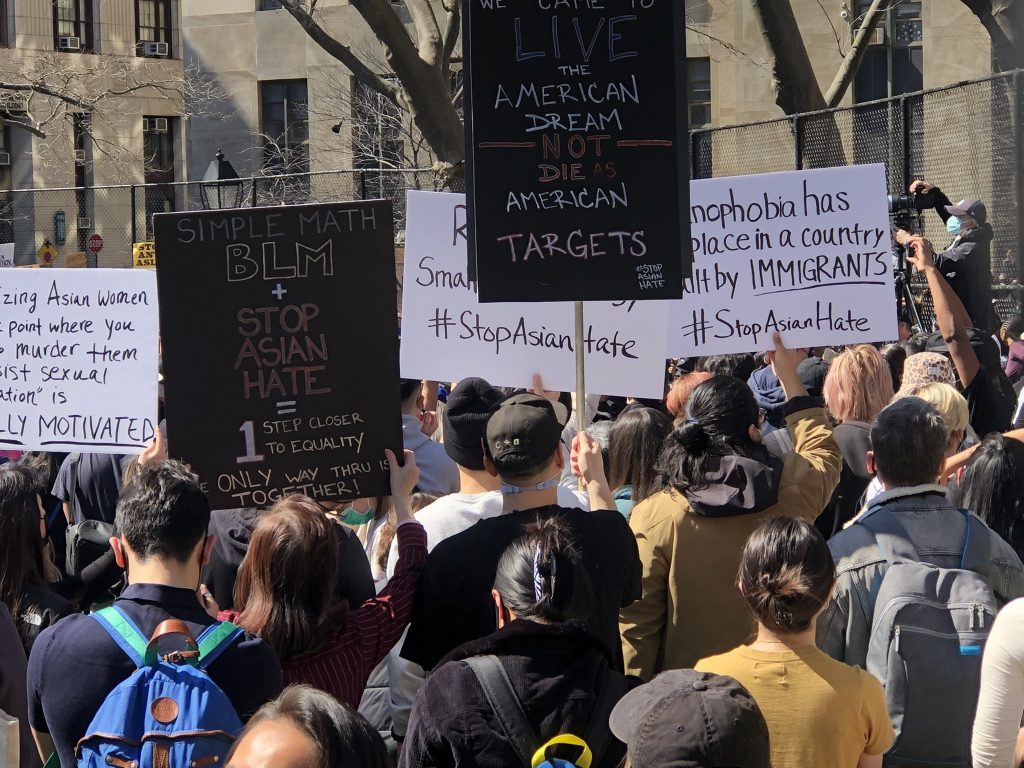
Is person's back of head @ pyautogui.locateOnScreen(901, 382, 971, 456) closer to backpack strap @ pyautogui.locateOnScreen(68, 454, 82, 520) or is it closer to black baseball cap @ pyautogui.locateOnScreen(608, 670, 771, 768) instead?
black baseball cap @ pyautogui.locateOnScreen(608, 670, 771, 768)

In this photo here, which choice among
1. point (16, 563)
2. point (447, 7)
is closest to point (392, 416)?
point (16, 563)

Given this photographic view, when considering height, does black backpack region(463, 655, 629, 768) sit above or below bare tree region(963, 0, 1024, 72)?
below

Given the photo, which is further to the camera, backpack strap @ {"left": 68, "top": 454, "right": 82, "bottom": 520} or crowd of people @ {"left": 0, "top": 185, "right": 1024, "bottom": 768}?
backpack strap @ {"left": 68, "top": 454, "right": 82, "bottom": 520}

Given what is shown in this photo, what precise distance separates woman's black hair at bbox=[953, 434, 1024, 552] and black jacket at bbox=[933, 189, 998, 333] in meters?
4.30

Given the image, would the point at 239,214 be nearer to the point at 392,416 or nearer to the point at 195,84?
the point at 392,416

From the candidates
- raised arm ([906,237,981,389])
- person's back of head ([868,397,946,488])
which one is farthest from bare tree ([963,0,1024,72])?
person's back of head ([868,397,946,488])

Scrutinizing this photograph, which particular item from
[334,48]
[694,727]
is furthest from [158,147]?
[694,727]

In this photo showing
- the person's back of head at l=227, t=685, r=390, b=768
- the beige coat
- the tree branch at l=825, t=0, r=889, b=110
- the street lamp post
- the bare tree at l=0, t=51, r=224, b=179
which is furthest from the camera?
the bare tree at l=0, t=51, r=224, b=179

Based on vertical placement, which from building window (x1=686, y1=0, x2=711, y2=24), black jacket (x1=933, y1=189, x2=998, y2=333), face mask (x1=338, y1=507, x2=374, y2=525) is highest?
building window (x1=686, y1=0, x2=711, y2=24)

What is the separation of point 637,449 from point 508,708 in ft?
6.57

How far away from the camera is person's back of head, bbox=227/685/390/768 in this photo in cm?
199

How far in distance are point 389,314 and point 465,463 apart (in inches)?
22.3

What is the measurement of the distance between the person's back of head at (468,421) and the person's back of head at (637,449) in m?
0.57

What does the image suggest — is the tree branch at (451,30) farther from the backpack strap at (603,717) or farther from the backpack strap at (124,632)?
the backpack strap at (603,717)
